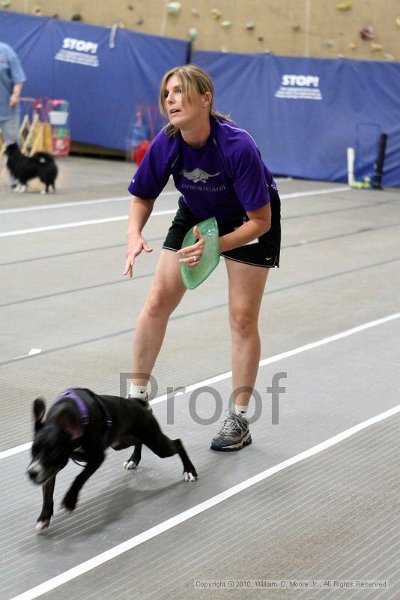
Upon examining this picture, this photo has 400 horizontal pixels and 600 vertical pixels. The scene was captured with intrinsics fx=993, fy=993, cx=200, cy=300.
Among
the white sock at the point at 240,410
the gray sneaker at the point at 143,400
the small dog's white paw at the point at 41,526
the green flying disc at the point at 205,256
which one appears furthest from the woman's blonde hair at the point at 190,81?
the small dog's white paw at the point at 41,526

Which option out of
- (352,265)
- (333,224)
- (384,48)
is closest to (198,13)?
(384,48)

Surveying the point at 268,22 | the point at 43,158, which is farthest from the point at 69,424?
the point at 268,22

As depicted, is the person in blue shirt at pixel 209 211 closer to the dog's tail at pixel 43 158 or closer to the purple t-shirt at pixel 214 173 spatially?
the purple t-shirt at pixel 214 173

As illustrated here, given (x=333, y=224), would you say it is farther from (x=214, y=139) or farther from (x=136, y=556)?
(x=136, y=556)

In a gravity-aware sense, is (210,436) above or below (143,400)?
below

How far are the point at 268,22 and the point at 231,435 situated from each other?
11.7m

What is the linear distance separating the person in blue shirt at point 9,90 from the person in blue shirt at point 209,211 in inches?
314

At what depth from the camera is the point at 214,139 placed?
11.7 feet

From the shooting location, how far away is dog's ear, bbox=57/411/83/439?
292cm

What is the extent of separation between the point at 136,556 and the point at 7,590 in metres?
0.42

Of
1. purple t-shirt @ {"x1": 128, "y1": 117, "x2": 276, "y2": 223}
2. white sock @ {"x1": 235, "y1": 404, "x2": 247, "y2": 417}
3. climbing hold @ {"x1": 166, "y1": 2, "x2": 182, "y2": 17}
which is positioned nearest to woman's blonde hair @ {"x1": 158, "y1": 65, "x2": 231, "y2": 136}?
purple t-shirt @ {"x1": 128, "y1": 117, "x2": 276, "y2": 223}

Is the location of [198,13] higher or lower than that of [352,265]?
higher

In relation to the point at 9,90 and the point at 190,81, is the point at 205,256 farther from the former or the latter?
the point at 9,90

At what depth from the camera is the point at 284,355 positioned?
5320 millimetres
